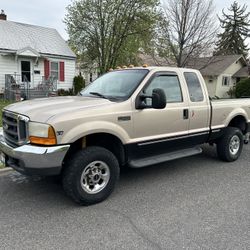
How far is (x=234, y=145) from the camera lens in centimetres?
639

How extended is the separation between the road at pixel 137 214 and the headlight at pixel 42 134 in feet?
3.19

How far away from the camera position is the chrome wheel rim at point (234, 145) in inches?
248

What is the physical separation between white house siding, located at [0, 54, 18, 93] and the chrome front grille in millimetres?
13947

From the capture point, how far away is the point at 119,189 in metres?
4.73

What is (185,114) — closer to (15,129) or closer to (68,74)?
(15,129)

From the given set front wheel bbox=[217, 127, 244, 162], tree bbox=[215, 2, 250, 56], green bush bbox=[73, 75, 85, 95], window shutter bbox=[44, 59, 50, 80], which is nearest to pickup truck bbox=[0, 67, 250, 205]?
front wheel bbox=[217, 127, 244, 162]

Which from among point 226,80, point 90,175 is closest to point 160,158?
point 90,175

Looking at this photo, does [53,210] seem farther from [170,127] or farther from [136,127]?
[170,127]

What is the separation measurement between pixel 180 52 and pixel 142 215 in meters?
17.1

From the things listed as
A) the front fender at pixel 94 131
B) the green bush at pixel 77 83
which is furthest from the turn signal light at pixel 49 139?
the green bush at pixel 77 83

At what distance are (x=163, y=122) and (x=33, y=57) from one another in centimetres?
1500

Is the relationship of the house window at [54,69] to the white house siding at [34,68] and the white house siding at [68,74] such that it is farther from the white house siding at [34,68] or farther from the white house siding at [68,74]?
the white house siding at [68,74]

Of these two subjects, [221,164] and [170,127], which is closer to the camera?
[170,127]

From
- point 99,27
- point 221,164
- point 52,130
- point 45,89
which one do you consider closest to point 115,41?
point 99,27
